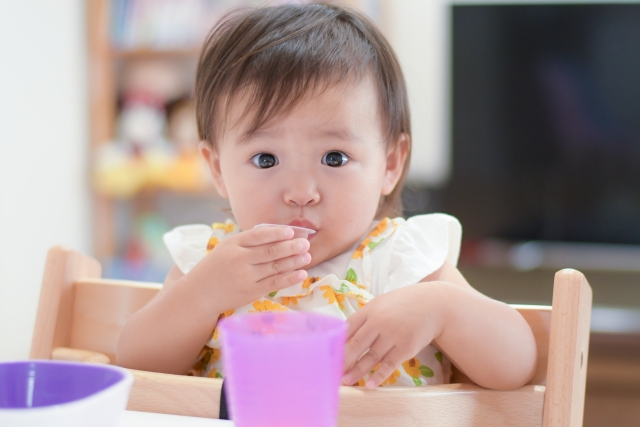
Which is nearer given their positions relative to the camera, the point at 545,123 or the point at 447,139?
the point at 545,123

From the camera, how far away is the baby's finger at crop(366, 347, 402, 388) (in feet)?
1.94

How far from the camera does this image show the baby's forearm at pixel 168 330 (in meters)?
0.75

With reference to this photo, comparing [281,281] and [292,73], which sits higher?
[292,73]

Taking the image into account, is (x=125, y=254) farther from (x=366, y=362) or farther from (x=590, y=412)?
(x=366, y=362)

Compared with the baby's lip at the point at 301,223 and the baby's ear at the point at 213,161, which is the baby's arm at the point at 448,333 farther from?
the baby's ear at the point at 213,161

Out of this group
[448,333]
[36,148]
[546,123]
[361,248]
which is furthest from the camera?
[36,148]

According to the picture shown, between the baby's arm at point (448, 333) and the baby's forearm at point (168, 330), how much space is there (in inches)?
7.7

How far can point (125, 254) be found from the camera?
312 cm

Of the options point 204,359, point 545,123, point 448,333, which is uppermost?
point 545,123

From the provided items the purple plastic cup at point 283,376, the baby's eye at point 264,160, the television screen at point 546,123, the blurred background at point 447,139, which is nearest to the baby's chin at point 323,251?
the baby's eye at point 264,160

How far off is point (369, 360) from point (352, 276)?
0.91ft

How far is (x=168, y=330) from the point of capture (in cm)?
76

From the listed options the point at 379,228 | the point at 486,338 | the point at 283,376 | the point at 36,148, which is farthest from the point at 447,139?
the point at 283,376

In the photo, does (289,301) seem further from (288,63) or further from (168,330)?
(288,63)
